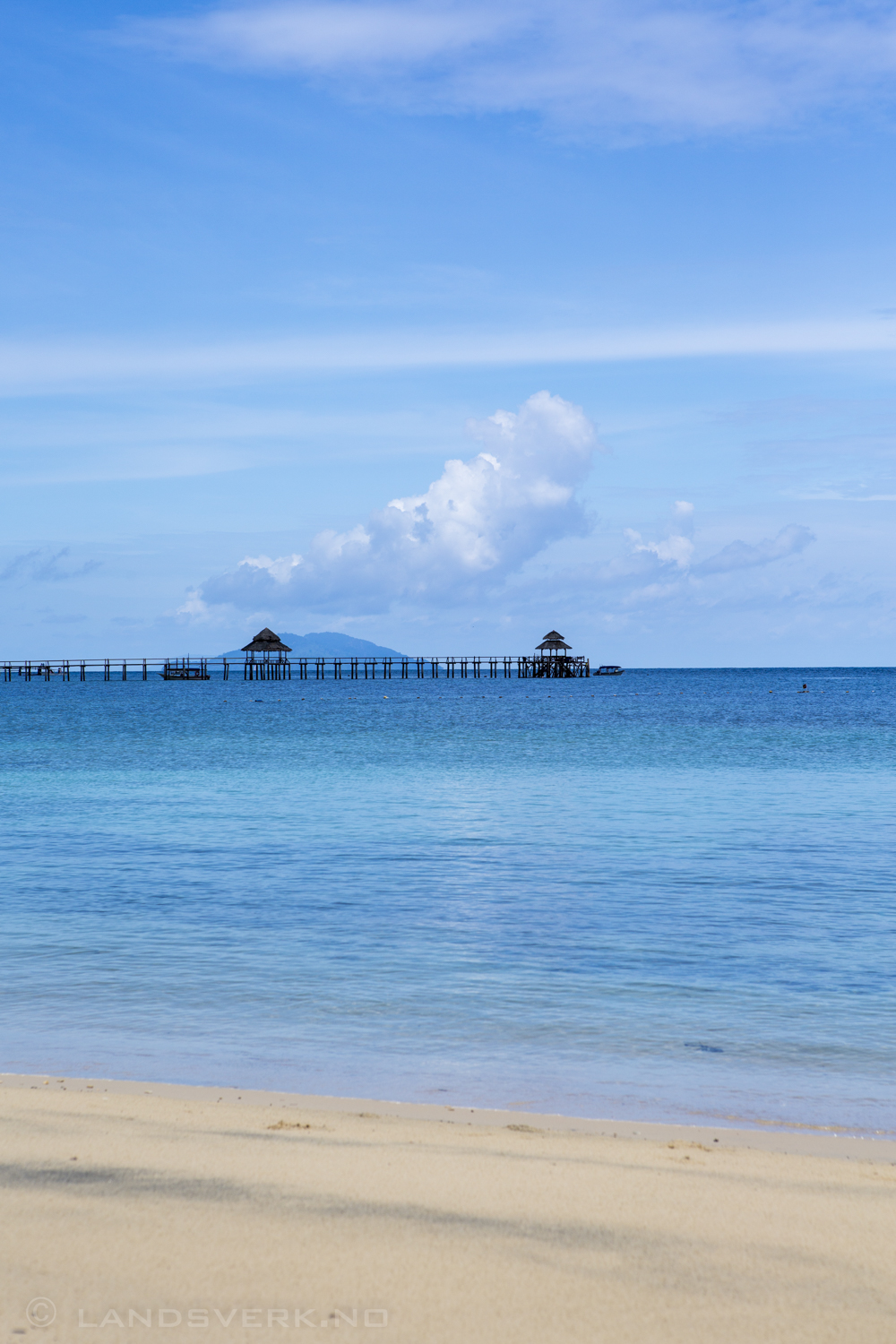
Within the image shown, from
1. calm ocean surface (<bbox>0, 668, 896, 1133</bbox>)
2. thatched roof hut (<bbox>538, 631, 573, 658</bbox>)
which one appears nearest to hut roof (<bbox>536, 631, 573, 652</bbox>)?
thatched roof hut (<bbox>538, 631, 573, 658</bbox>)

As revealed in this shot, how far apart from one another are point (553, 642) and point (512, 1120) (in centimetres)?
10856

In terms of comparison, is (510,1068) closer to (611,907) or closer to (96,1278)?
(96,1278)

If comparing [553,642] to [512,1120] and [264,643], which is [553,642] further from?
[512,1120]

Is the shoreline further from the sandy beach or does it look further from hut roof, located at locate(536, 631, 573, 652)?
hut roof, located at locate(536, 631, 573, 652)

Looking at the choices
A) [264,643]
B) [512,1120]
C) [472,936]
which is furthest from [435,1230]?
[264,643]

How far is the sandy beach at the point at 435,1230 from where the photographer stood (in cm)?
337

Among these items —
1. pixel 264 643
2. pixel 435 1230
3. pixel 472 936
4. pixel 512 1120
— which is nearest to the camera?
pixel 435 1230

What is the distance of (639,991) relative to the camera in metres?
8.46

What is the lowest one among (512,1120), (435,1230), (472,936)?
(472,936)

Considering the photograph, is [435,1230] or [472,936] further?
[472,936]

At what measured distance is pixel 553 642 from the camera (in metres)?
114

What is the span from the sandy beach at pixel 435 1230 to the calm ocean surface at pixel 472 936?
0.99m

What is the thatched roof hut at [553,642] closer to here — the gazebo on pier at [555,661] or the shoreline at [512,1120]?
the gazebo on pier at [555,661]

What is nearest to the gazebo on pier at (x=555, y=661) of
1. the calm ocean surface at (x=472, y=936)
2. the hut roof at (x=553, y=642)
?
the hut roof at (x=553, y=642)
